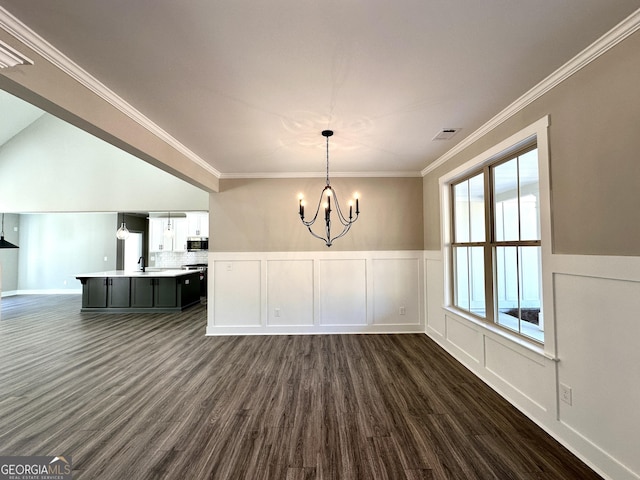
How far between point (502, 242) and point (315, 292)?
2.72 m

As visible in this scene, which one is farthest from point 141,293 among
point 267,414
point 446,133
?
point 446,133

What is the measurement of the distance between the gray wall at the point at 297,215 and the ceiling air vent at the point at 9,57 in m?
3.22

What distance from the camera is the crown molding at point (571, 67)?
154cm

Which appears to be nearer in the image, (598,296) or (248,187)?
(598,296)

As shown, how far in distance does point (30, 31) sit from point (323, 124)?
78.7 inches

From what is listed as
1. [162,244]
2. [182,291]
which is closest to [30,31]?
[182,291]

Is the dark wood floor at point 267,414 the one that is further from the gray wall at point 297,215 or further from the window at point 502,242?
the gray wall at point 297,215

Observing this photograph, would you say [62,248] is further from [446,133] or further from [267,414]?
[446,133]

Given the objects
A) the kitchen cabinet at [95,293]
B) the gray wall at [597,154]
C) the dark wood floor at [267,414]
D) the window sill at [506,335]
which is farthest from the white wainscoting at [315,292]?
the kitchen cabinet at [95,293]

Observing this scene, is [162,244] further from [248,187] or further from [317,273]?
[317,273]

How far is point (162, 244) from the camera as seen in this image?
362 inches

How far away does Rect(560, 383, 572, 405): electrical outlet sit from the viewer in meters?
1.96

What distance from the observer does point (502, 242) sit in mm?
2789
